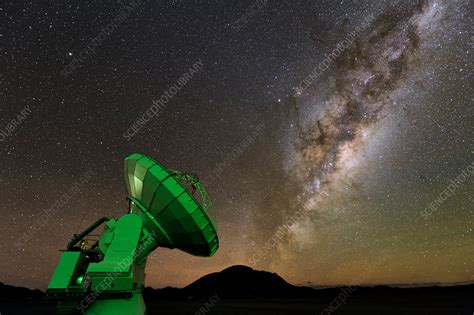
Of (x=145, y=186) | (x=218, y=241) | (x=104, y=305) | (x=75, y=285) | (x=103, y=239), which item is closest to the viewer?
(x=104, y=305)

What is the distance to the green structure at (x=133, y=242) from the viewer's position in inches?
436

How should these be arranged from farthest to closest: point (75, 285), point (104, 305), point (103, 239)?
point (103, 239)
point (75, 285)
point (104, 305)

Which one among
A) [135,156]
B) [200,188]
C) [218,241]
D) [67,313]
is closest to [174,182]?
[200,188]

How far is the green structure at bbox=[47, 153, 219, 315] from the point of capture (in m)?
11.1

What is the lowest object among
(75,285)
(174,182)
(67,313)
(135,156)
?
(67,313)

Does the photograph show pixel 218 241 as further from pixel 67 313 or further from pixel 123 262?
pixel 67 313

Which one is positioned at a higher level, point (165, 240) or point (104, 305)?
point (165, 240)

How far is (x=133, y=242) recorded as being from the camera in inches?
477

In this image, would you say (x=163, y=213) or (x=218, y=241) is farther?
(x=218, y=241)

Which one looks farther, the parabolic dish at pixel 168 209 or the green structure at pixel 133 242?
the parabolic dish at pixel 168 209

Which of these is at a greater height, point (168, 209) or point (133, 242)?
point (168, 209)

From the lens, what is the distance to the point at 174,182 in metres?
13.5

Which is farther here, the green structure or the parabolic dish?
the parabolic dish

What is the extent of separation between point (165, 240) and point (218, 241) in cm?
235
